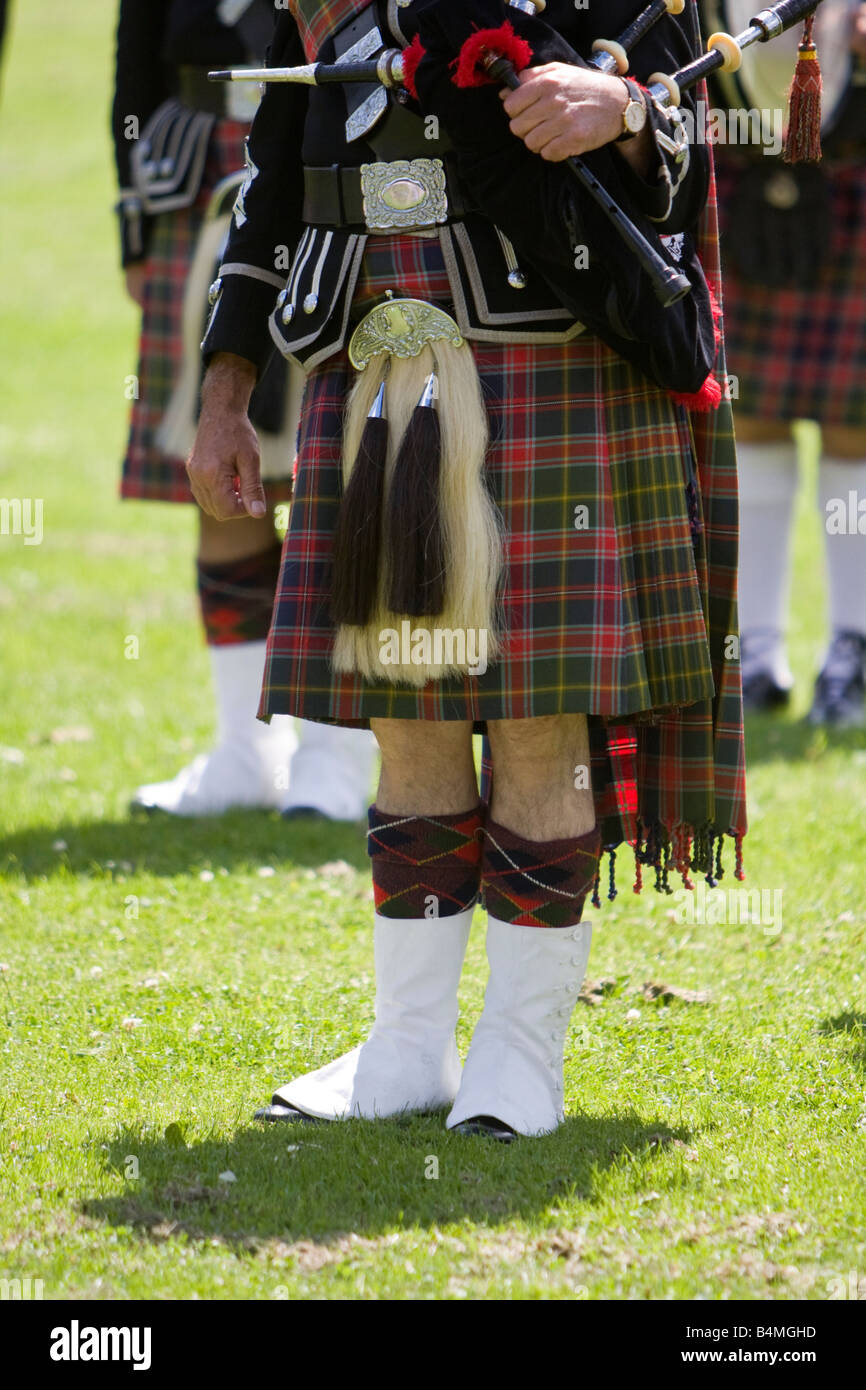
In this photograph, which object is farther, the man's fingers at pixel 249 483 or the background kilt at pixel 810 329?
the background kilt at pixel 810 329

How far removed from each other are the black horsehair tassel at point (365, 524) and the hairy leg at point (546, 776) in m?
0.24

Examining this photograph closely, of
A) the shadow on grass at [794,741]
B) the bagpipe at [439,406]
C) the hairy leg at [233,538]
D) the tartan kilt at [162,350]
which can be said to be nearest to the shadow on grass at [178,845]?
the hairy leg at [233,538]

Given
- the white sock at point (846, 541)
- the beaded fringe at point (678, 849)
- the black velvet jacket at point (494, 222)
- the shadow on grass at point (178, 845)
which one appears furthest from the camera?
the white sock at point (846, 541)

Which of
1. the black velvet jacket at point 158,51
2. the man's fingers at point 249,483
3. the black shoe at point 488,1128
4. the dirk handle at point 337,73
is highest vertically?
the black velvet jacket at point 158,51

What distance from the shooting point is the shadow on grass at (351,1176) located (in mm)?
1827

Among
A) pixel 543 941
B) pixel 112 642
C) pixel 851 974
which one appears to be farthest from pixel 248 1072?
pixel 112 642

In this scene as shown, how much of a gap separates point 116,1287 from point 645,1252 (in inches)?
22.0

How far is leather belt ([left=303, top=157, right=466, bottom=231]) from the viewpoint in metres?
1.95

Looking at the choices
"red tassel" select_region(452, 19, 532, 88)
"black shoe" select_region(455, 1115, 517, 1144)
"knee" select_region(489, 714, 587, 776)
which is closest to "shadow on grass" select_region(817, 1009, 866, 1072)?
"black shoe" select_region(455, 1115, 517, 1144)

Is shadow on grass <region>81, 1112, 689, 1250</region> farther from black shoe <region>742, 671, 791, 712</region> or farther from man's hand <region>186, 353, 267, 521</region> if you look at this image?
black shoe <region>742, 671, 791, 712</region>

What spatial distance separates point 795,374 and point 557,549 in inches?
106

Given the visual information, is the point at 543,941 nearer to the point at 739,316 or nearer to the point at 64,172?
the point at 739,316

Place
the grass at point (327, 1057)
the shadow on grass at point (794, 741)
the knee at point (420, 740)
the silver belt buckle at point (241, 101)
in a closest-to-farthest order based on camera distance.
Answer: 1. the grass at point (327, 1057)
2. the knee at point (420, 740)
3. the silver belt buckle at point (241, 101)
4. the shadow on grass at point (794, 741)

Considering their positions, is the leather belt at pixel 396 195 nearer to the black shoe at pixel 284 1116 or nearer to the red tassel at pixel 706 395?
the red tassel at pixel 706 395
